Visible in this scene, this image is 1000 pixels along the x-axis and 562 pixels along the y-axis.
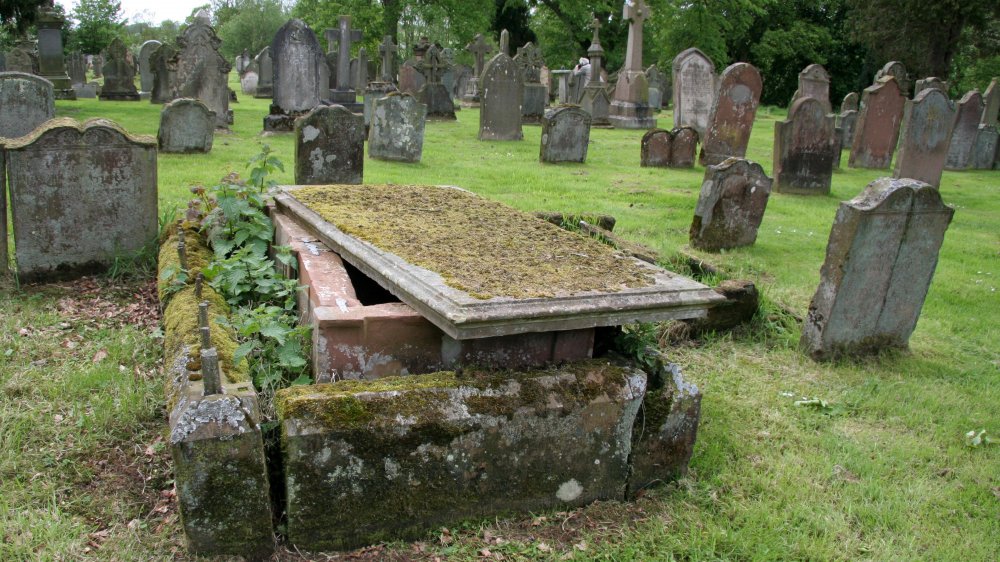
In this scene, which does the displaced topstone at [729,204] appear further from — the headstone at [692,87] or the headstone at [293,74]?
the headstone at [692,87]

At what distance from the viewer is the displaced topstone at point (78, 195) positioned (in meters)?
5.32

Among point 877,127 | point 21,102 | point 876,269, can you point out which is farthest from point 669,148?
point 21,102

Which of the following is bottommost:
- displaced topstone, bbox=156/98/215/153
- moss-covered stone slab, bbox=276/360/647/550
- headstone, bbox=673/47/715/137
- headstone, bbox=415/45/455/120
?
moss-covered stone slab, bbox=276/360/647/550

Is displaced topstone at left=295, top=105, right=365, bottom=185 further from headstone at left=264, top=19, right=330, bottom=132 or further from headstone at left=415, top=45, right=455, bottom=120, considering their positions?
headstone at left=415, top=45, right=455, bottom=120

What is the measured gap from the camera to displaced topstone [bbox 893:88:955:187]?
11.2 metres

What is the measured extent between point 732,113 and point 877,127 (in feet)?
10.5

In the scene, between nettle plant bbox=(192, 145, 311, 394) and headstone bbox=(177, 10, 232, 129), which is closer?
nettle plant bbox=(192, 145, 311, 394)

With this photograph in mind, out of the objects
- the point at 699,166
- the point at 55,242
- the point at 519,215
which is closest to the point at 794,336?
the point at 519,215

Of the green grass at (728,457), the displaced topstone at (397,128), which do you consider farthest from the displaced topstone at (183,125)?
the green grass at (728,457)

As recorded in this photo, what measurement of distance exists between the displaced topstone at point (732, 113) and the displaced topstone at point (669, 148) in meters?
0.43

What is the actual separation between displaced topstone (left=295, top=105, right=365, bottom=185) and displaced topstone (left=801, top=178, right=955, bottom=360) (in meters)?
5.11

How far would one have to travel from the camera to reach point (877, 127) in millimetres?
14438

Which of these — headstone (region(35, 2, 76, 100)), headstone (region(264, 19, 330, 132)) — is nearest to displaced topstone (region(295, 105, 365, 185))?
headstone (region(264, 19, 330, 132))

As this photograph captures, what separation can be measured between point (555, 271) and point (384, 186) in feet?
9.11
